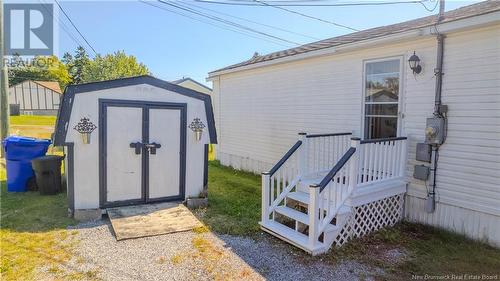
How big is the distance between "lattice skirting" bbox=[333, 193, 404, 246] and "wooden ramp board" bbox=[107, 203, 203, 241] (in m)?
2.22

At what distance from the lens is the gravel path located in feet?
11.2

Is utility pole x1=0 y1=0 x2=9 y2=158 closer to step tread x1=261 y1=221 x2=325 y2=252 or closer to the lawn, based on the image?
the lawn

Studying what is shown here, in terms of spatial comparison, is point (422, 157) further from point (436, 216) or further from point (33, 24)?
point (33, 24)

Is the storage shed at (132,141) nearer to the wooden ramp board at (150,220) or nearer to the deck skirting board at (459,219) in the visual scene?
the wooden ramp board at (150,220)

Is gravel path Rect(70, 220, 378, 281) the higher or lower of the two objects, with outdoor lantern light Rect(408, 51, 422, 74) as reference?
lower

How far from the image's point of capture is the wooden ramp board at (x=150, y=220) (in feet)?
14.5

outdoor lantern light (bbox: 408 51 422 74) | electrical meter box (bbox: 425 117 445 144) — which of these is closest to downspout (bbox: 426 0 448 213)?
electrical meter box (bbox: 425 117 445 144)

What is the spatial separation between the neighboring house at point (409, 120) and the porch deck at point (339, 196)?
0.06 ft

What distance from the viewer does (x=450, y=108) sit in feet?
15.2

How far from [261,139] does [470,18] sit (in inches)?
221

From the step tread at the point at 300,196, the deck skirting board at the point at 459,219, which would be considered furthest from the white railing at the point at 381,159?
the step tread at the point at 300,196

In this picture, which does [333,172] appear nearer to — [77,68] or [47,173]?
[47,173]

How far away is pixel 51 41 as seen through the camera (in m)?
11.7

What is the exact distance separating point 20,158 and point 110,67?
23059mm
